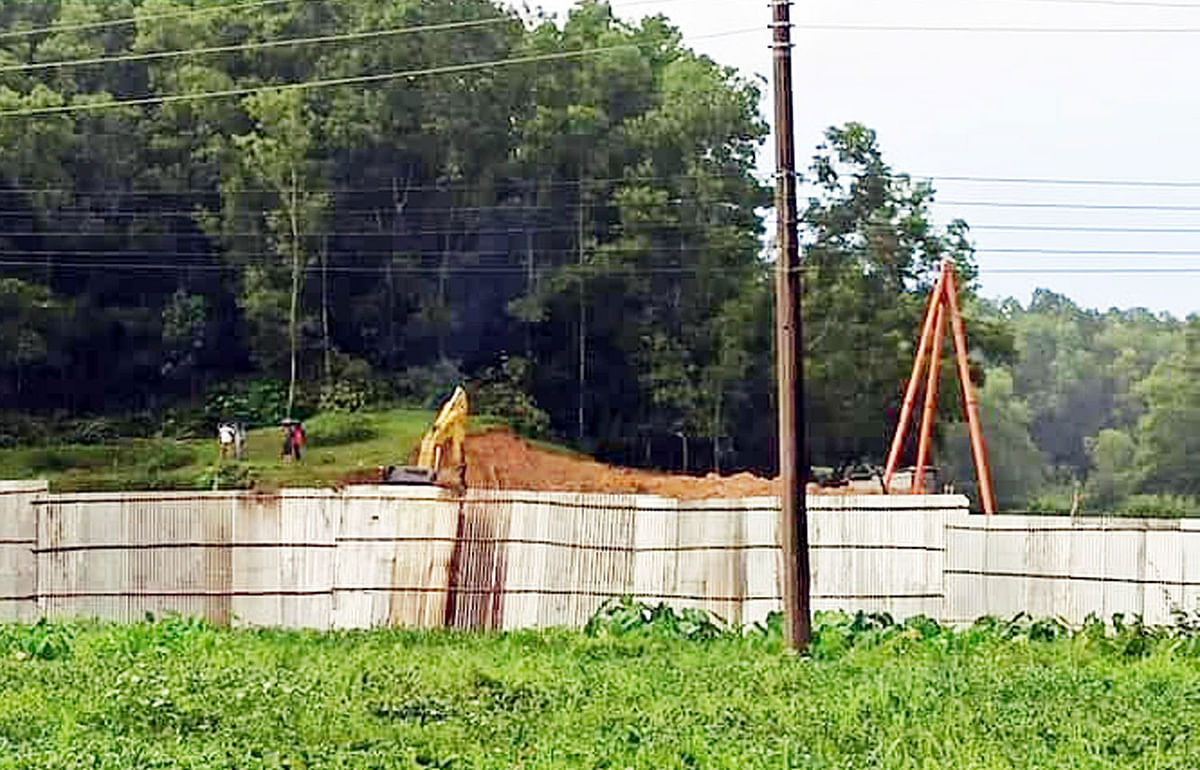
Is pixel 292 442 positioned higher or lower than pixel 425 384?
lower

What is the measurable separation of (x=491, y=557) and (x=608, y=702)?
833 cm

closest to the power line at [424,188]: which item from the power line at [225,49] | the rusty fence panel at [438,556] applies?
the power line at [225,49]

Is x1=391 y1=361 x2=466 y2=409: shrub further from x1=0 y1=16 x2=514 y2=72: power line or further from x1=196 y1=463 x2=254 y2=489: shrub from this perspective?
x1=0 y1=16 x2=514 y2=72: power line

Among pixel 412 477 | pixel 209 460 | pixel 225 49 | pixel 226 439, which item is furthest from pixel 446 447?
pixel 225 49

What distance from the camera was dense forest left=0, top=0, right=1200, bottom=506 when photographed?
2058 inches

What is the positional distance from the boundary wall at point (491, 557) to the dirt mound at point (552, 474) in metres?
17.5

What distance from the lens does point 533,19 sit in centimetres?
5988

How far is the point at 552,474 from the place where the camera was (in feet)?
155

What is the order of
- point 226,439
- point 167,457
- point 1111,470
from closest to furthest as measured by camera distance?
1. point 226,439
2. point 167,457
3. point 1111,470

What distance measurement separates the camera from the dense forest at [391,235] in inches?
2058

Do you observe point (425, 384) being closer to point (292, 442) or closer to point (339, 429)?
point (339, 429)

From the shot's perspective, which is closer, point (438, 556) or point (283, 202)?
point (438, 556)

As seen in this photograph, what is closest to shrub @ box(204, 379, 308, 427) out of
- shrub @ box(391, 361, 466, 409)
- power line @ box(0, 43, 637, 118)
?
shrub @ box(391, 361, 466, 409)

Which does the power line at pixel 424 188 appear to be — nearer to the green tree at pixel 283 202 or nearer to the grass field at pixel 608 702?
the green tree at pixel 283 202
